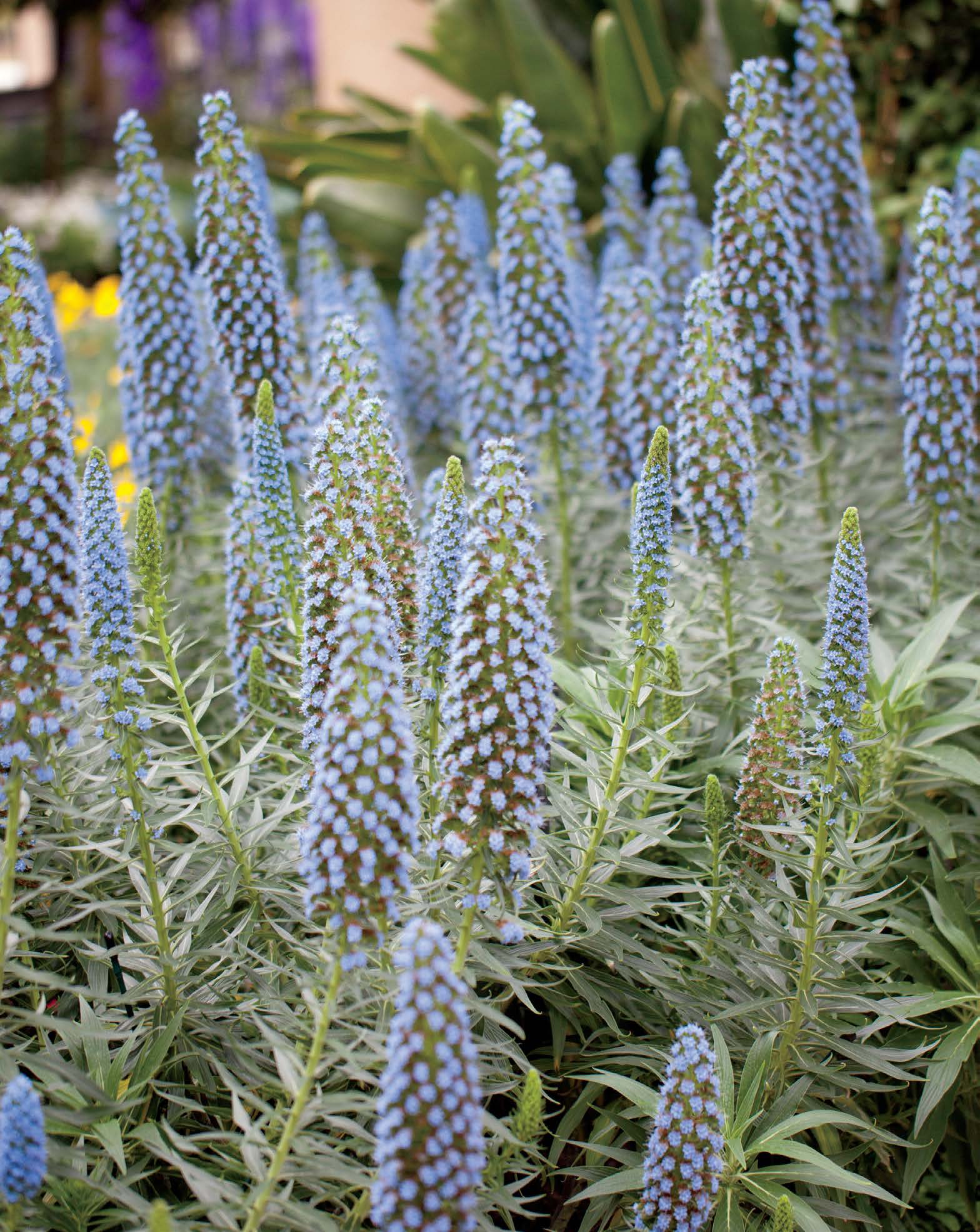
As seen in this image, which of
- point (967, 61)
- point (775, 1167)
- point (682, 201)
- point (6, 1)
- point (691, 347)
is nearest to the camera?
point (775, 1167)

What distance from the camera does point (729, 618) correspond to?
3.86 m

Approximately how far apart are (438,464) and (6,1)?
2401 cm

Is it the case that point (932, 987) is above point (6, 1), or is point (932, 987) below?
below

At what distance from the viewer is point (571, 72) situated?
845cm

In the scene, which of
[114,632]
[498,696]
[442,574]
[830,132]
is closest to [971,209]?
[830,132]

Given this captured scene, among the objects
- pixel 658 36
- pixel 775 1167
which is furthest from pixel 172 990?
pixel 658 36

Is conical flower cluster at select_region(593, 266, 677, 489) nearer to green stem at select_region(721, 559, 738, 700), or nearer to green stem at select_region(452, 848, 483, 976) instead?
green stem at select_region(721, 559, 738, 700)

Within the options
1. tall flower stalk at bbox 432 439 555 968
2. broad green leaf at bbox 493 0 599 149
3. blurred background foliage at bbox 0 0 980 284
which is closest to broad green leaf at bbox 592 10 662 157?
blurred background foliage at bbox 0 0 980 284

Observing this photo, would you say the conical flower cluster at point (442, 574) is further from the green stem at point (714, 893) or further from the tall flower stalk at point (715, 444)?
the tall flower stalk at point (715, 444)

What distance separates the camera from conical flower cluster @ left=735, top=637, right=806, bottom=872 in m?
3.00

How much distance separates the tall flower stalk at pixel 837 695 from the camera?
2.65 m

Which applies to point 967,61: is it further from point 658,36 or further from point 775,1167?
point 775,1167

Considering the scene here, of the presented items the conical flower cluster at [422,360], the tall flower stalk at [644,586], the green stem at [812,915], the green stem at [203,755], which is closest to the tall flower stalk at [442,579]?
the tall flower stalk at [644,586]

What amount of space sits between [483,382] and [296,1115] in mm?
3480
